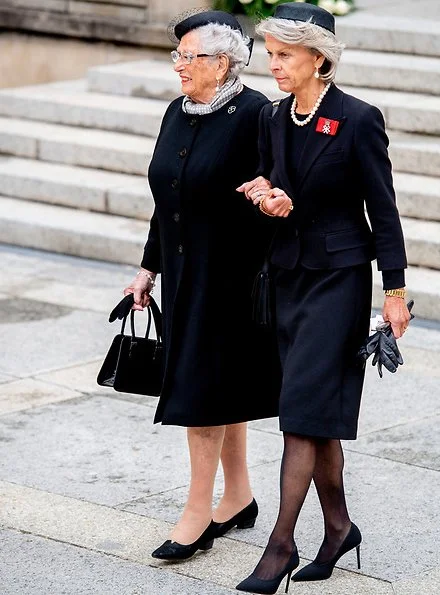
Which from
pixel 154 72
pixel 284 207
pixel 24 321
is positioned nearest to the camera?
pixel 284 207

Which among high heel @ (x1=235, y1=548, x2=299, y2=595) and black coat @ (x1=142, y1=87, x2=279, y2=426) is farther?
black coat @ (x1=142, y1=87, x2=279, y2=426)

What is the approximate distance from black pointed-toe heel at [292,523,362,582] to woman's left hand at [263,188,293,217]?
3.58 feet

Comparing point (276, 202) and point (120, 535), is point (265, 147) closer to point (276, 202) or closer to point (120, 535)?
point (276, 202)

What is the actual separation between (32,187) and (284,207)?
626 cm

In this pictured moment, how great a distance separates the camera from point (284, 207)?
4320mm

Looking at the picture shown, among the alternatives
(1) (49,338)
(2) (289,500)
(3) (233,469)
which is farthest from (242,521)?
(1) (49,338)

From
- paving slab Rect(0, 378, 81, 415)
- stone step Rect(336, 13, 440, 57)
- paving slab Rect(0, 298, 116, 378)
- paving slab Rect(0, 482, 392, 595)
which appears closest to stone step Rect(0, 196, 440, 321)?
paving slab Rect(0, 298, 116, 378)

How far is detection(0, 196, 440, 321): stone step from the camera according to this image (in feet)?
30.5

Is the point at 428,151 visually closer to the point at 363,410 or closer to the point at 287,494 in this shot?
the point at 363,410

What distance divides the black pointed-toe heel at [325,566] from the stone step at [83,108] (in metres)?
6.11

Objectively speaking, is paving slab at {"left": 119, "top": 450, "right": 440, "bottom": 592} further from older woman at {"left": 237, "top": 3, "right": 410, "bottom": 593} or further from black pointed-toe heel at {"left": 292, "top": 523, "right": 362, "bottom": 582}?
older woman at {"left": 237, "top": 3, "right": 410, "bottom": 593}

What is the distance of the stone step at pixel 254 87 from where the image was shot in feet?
31.2

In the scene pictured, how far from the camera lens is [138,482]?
549 cm

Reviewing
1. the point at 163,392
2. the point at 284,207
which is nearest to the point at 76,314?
the point at 163,392
